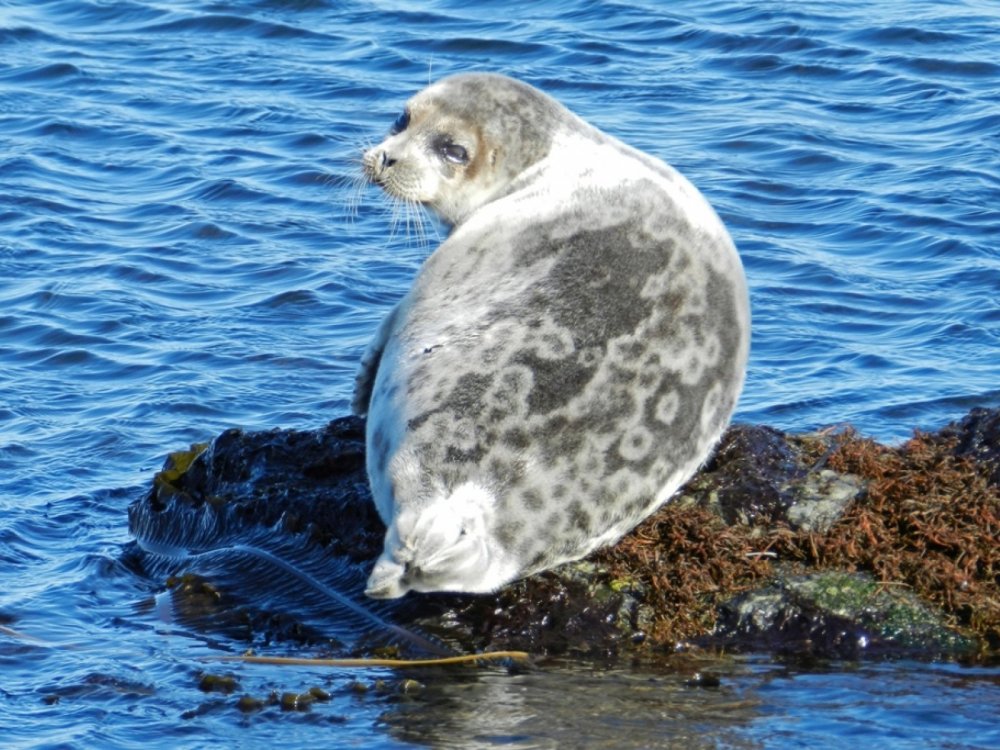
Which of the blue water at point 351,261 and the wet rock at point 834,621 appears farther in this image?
the wet rock at point 834,621

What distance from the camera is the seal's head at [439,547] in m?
5.38

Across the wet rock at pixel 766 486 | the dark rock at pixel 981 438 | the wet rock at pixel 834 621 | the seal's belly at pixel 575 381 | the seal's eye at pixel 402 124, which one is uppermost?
the seal's eye at pixel 402 124

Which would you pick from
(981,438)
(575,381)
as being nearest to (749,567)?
(575,381)

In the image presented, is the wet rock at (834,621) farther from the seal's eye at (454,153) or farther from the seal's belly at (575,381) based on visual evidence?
the seal's eye at (454,153)

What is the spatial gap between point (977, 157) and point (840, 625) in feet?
25.5

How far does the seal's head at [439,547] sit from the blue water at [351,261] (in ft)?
1.26

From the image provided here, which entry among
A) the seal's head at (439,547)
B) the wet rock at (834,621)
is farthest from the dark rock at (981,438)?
the seal's head at (439,547)

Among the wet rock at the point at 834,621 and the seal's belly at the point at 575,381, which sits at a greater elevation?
the seal's belly at the point at 575,381

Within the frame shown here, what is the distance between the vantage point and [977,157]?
514 inches

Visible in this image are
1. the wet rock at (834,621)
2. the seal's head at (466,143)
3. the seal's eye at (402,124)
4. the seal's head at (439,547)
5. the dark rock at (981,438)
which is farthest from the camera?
the seal's eye at (402,124)

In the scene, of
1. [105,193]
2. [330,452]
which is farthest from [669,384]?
[105,193]

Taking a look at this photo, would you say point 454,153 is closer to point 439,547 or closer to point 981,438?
point 439,547

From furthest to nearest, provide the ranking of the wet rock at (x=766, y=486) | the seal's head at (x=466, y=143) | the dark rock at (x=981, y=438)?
the seal's head at (x=466, y=143) < the dark rock at (x=981, y=438) < the wet rock at (x=766, y=486)

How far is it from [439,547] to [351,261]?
21.3 feet
